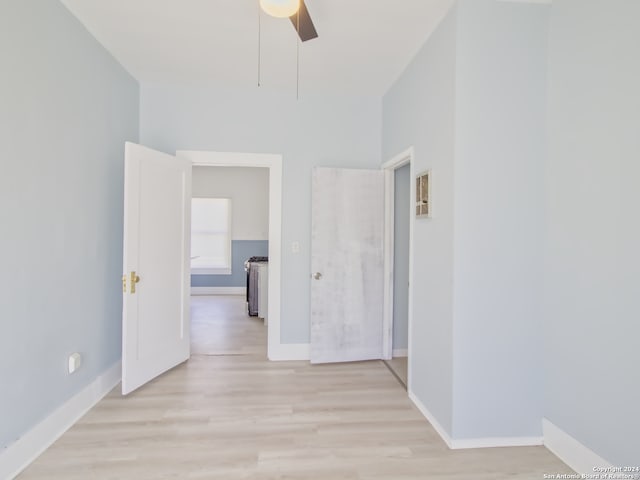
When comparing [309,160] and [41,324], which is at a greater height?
[309,160]

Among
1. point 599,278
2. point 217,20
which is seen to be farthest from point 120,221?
point 599,278

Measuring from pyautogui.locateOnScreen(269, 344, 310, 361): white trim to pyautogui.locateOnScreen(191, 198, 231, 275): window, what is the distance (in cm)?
406

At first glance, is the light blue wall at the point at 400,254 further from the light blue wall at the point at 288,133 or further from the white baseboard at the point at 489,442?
the white baseboard at the point at 489,442

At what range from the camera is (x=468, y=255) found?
2.05m

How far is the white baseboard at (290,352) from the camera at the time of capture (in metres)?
3.48

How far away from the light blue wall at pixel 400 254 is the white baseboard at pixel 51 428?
2770 millimetres

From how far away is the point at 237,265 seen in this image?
286 inches

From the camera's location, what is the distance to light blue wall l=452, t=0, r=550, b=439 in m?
2.05

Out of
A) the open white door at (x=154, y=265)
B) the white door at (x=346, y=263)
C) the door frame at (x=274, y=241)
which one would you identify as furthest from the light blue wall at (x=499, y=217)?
the open white door at (x=154, y=265)

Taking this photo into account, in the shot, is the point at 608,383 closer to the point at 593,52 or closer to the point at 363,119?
the point at 593,52

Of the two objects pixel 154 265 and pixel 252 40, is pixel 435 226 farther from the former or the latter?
pixel 154 265

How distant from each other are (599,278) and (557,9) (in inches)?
65.3

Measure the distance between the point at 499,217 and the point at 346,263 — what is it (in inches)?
64.1

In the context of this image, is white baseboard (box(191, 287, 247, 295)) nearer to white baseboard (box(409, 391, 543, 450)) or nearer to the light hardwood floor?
the light hardwood floor
